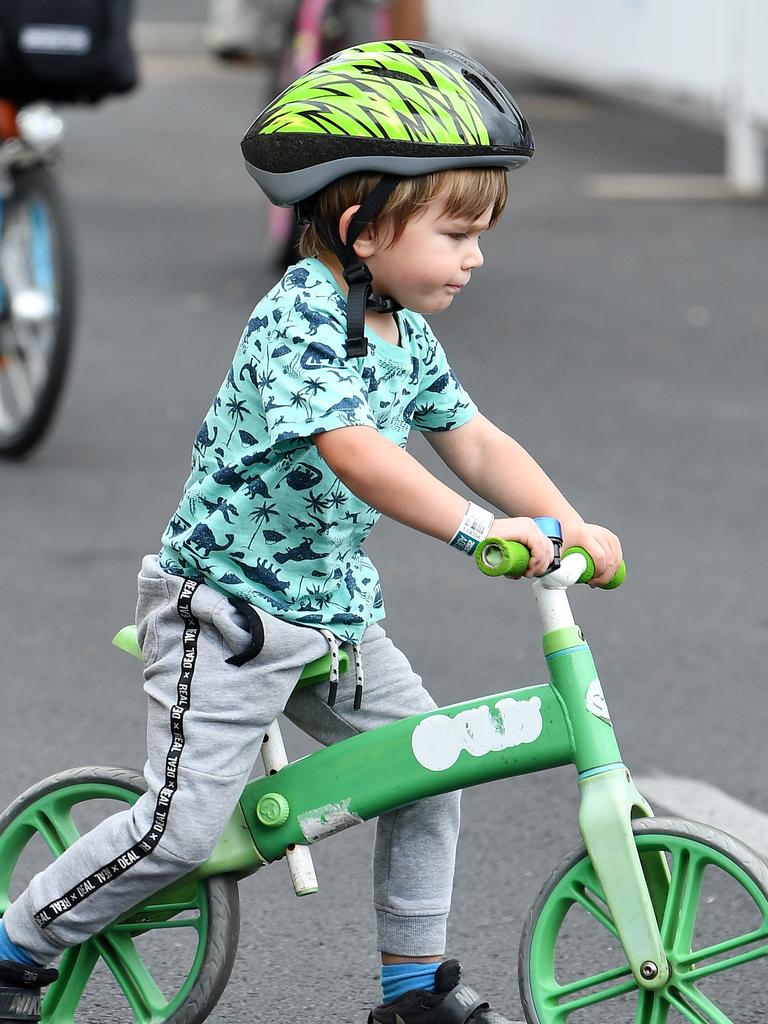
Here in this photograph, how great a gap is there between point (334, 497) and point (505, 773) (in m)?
0.48

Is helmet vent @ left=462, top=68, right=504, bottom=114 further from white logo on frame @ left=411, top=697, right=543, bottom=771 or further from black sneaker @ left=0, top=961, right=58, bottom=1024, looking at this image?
black sneaker @ left=0, top=961, right=58, bottom=1024

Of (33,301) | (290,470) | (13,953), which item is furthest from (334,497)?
(33,301)

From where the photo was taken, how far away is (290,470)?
290 centimetres

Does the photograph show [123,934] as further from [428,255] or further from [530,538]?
[428,255]

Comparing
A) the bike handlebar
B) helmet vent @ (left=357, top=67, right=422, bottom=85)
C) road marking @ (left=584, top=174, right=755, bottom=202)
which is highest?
helmet vent @ (left=357, top=67, right=422, bottom=85)

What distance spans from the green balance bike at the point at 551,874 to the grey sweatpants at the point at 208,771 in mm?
85

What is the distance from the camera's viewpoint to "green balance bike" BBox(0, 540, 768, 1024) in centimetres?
276

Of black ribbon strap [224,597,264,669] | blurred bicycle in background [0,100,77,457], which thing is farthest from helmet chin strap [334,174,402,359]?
blurred bicycle in background [0,100,77,457]

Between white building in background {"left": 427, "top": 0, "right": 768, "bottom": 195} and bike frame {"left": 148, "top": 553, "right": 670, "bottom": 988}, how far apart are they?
9.60 metres

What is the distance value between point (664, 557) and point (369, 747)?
3120 mm

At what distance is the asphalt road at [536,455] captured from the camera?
3.98 metres

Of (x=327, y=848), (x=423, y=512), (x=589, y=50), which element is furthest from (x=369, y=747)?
(x=589, y=50)

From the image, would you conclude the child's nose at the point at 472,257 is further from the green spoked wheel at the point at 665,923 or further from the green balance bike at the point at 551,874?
the green spoked wheel at the point at 665,923

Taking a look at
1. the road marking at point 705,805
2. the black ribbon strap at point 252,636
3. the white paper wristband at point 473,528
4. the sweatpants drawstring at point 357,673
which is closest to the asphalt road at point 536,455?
the road marking at point 705,805
